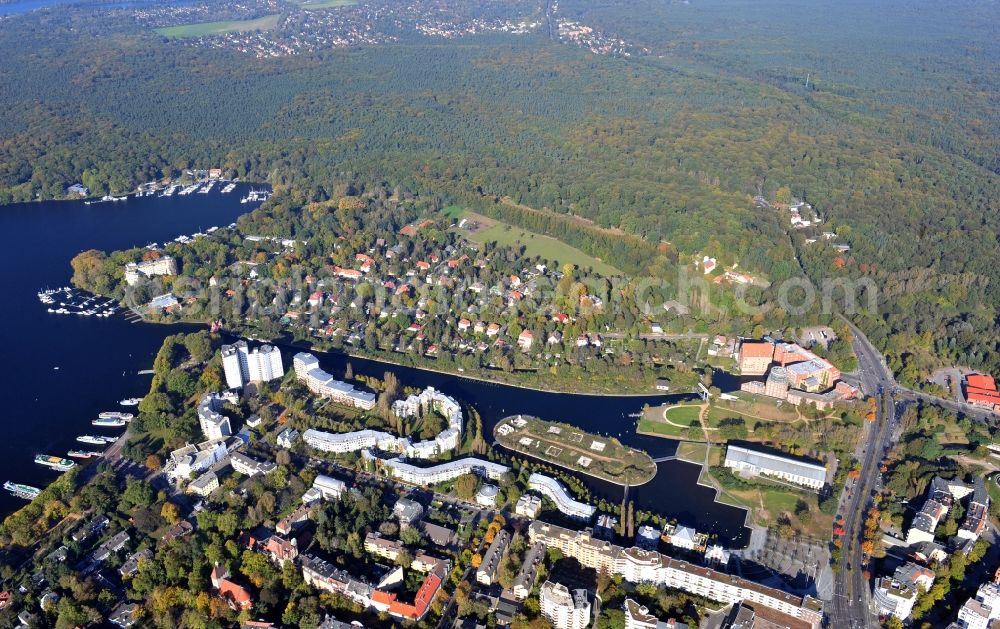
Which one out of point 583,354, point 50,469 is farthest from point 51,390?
point 583,354

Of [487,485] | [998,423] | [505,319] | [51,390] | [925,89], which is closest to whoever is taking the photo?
[487,485]

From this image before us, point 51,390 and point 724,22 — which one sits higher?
point 724,22

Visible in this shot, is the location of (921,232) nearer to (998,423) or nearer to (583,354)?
(998,423)

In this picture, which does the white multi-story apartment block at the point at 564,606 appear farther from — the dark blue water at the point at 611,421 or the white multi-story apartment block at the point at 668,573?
the dark blue water at the point at 611,421

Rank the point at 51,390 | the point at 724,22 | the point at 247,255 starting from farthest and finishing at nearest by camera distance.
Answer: the point at 724,22 → the point at 247,255 → the point at 51,390

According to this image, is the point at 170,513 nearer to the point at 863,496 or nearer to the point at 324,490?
the point at 324,490

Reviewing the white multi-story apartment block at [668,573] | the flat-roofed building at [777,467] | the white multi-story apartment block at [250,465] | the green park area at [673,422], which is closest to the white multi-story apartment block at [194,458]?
the white multi-story apartment block at [250,465]
